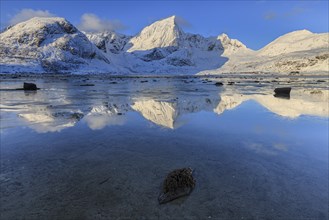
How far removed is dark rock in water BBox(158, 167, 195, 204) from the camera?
4737 mm

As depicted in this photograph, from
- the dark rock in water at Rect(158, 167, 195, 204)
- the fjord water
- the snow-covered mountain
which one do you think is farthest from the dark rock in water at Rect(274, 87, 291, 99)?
the snow-covered mountain

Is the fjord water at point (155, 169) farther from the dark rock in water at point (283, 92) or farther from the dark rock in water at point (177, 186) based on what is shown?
the dark rock in water at point (283, 92)

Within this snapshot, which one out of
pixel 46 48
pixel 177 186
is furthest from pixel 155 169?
pixel 46 48

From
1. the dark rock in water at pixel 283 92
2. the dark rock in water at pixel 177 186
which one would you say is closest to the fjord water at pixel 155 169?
the dark rock in water at pixel 177 186

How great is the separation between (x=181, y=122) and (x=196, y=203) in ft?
23.2

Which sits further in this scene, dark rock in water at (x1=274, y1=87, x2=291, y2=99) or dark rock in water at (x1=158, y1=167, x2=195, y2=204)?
dark rock in water at (x1=274, y1=87, x2=291, y2=99)

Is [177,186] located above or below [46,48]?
below

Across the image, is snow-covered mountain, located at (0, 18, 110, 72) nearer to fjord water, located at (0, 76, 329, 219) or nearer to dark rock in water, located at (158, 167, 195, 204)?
fjord water, located at (0, 76, 329, 219)

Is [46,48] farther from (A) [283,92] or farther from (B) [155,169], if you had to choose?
(B) [155,169]

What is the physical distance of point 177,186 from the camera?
16.3 feet

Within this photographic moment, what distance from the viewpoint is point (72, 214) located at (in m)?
4.21

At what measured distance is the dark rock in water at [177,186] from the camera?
186 inches

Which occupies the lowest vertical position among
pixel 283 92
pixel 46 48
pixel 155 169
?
pixel 155 169

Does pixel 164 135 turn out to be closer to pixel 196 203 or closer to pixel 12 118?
pixel 196 203
